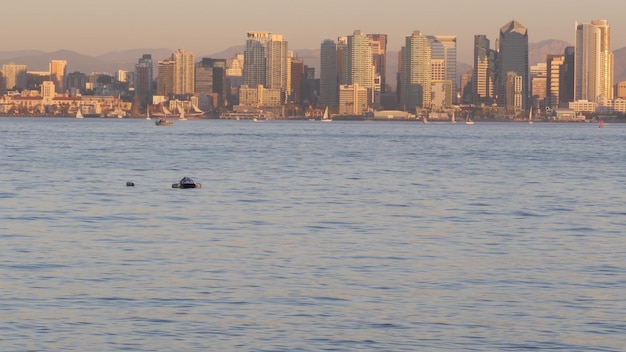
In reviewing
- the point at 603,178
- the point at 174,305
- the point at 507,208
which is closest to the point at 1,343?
the point at 174,305

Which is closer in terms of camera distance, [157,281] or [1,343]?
[1,343]

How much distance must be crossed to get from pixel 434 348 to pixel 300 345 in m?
2.18

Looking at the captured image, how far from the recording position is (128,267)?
31984 mm

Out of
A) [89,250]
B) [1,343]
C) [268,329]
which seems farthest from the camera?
[89,250]

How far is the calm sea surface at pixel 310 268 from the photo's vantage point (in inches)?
943

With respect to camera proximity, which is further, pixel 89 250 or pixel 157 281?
pixel 89 250

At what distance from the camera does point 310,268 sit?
32.2m

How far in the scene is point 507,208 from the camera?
53.0 meters

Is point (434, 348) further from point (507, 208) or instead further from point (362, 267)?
point (507, 208)

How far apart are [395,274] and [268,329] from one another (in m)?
7.52

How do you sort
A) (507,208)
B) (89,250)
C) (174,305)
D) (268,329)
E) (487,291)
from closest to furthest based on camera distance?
(268,329), (174,305), (487,291), (89,250), (507,208)

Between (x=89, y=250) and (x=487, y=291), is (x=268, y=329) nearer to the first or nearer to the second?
(x=487, y=291)

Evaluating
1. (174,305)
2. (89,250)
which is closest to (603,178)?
(89,250)

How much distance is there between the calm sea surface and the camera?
24.0m
